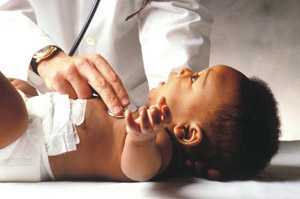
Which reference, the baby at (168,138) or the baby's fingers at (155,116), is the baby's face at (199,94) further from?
the baby's fingers at (155,116)

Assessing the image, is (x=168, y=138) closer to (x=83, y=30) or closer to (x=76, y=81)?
(x=76, y=81)

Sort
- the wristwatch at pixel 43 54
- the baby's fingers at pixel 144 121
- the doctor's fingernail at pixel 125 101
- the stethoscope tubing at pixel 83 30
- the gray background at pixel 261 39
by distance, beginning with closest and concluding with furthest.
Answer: the baby's fingers at pixel 144 121
the doctor's fingernail at pixel 125 101
the wristwatch at pixel 43 54
the stethoscope tubing at pixel 83 30
the gray background at pixel 261 39

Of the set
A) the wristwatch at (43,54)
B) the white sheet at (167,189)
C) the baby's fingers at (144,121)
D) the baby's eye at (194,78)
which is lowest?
the white sheet at (167,189)

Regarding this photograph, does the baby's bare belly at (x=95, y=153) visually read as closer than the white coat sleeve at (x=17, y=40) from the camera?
Yes

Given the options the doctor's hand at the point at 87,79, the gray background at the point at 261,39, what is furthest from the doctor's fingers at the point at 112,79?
the gray background at the point at 261,39

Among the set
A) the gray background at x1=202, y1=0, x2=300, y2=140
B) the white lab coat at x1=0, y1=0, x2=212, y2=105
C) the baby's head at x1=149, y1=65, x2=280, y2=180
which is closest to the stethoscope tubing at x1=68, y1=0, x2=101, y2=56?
the white lab coat at x1=0, y1=0, x2=212, y2=105

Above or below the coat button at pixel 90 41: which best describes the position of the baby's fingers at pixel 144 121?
below

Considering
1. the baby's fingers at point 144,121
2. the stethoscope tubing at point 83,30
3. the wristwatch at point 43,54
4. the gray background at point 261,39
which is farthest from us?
the gray background at point 261,39

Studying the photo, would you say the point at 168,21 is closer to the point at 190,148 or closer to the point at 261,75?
the point at 190,148

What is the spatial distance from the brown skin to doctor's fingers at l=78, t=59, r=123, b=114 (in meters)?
0.04

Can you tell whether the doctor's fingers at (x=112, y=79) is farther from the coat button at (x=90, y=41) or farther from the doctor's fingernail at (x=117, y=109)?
the coat button at (x=90, y=41)

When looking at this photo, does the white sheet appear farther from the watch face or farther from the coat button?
the coat button

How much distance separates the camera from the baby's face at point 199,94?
1.05 m

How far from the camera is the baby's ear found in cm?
103
